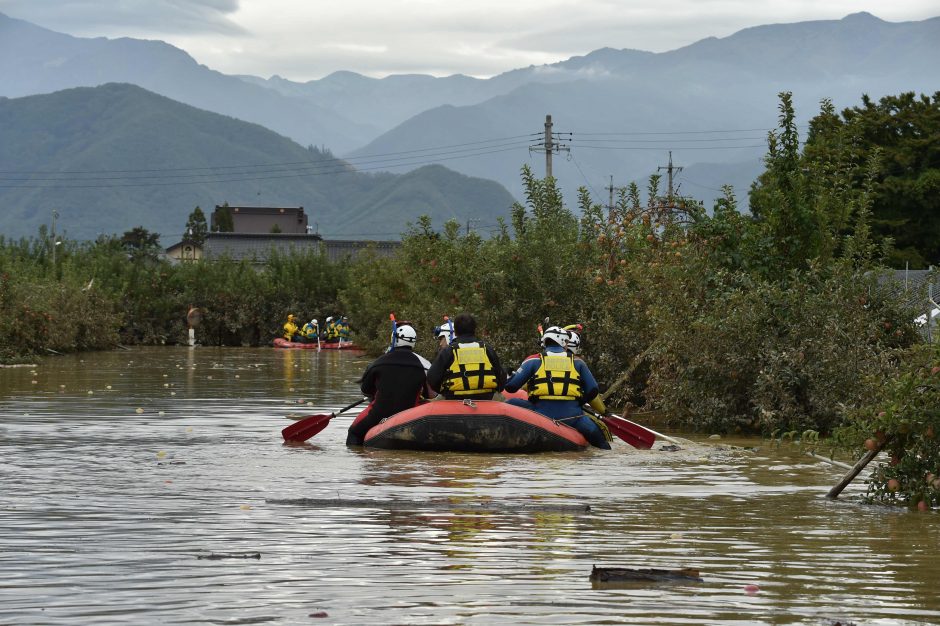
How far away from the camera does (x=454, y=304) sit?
90.1 feet

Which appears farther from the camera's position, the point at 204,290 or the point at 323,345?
the point at 204,290

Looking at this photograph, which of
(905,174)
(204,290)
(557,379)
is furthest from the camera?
(204,290)

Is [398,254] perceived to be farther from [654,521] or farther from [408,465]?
[654,521]

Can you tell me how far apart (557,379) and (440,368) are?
1415 mm

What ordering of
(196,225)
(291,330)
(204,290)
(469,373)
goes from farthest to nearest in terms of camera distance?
1. (196,225)
2. (204,290)
3. (291,330)
4. (469,373)

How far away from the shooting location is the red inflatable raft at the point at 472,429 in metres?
16.1

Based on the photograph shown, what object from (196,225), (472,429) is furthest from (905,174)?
(196,225)

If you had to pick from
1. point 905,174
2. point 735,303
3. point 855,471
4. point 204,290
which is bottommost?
point 855,471

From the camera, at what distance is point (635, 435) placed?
55.8ft

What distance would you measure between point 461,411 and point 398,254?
103ft

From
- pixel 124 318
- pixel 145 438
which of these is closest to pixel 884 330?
pixel 145 438

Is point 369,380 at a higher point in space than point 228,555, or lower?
higher

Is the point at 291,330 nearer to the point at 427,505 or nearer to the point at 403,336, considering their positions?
the point at 403,336

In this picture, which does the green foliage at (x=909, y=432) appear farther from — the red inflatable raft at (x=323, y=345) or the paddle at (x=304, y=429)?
the red inflatable raft at (x=323, y=345)
